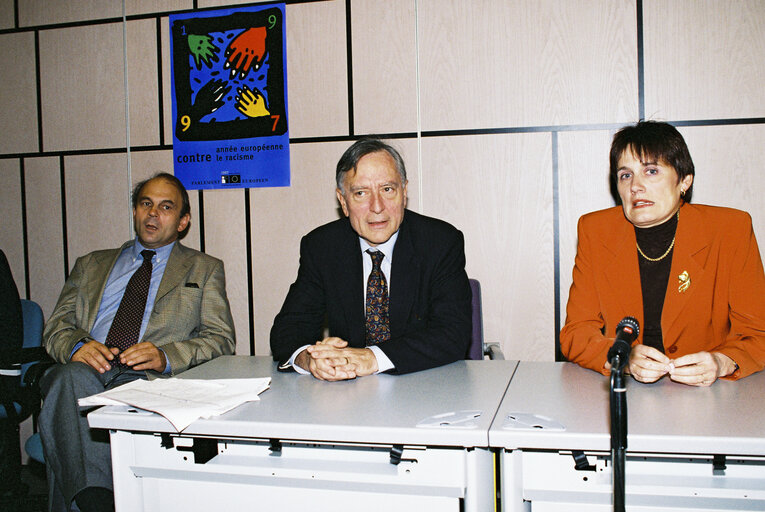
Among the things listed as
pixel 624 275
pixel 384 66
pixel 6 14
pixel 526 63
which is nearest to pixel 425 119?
pixel 384 66

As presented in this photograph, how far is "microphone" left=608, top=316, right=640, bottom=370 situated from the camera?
3.81 ft

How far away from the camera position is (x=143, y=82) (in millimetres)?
3520

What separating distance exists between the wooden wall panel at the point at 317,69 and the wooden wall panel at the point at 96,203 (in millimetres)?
1125

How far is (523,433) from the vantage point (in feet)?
4.46

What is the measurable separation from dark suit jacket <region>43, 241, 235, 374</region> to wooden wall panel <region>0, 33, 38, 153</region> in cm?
128

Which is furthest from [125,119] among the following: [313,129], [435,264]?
[435,264]

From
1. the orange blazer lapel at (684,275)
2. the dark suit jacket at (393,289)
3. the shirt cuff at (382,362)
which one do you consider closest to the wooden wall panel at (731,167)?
the orange blazer lapel at (684,275)

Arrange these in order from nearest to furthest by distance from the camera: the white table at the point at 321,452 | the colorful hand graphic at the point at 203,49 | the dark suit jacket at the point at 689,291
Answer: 1. the white table at the point at 321,452
2. the dark suit jacket at the point at 689,291
3. the colorful hand graphic at the point at 203,49

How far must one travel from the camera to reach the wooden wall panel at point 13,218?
3688 millimetres

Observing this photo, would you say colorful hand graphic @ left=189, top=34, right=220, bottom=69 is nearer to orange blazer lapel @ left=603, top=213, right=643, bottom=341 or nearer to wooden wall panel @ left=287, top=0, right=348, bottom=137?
wooden wall panel @ left=287, top=0, right=348, bottom=137

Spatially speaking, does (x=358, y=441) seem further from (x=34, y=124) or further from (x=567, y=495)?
(x=34, y=124)

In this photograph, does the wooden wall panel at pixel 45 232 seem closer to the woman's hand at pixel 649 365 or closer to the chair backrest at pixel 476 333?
the chair backrest at pixel 476 333

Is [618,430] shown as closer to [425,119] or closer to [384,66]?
[425,119]

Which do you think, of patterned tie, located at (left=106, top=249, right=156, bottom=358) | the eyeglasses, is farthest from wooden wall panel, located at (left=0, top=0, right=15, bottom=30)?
the eyeglasses
